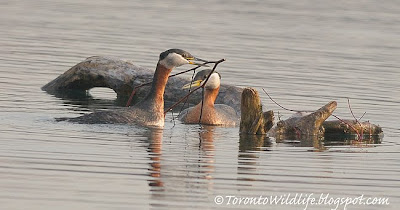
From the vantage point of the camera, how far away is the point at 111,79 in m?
22.9

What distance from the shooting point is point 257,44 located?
102 feet

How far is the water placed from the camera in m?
12.4

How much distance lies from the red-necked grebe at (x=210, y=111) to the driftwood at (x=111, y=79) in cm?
223

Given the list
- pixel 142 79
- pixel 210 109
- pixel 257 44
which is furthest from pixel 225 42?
pixel 210 109

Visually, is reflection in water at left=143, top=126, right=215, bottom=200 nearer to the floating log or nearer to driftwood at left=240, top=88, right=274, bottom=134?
driftwood at left=240, top=88, right=274, bottom=134

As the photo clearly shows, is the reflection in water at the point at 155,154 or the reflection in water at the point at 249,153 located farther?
the reflection in water at the point at 249,153

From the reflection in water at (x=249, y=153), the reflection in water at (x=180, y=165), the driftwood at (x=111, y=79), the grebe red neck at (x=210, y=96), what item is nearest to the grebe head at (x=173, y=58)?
the reflection in water at (x=180, y=165)

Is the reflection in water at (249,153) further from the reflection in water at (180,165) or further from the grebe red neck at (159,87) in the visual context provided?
the grebe red neck at (159,87)

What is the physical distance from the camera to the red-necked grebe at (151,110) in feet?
56.9

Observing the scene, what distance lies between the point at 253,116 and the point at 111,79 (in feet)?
19.7

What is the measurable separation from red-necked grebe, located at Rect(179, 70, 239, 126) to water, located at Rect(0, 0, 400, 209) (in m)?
0.44

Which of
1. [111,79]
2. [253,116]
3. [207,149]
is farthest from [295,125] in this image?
[111,79]

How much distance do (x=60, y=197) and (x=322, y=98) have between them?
35.6ft

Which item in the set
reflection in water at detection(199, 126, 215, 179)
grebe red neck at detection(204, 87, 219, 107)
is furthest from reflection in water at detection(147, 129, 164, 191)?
grebe red neck at detection(204, 87, 219, 107)
